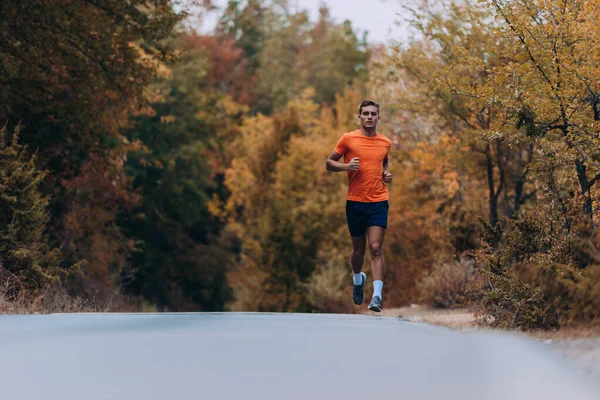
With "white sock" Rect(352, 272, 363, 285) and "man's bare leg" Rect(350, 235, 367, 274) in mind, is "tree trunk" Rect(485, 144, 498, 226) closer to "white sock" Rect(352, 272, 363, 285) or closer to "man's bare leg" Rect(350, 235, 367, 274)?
"white sock" Rect(352, 272, 363, 285)

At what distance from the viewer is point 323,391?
22.7ft

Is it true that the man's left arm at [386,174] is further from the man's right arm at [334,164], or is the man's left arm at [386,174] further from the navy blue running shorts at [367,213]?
the man's right arm at [334,164]

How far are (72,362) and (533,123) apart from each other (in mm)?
7483

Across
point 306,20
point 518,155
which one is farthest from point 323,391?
point 306,20

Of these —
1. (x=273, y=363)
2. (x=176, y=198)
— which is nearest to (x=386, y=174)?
(x=273, y=363)

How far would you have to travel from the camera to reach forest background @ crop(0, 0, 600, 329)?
13.3 m

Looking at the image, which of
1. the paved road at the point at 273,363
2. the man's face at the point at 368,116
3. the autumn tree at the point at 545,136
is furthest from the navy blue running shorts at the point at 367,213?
the paved road at the point at 273,363

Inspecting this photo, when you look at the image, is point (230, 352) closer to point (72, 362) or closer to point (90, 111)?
point (72, 362)

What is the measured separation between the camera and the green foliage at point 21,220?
56.2 ft

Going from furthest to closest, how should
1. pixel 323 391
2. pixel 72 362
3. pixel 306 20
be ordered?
pixel 306 20 → pixel 72 362 → pixel 323 391

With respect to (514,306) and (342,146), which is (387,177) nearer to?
(342,146)

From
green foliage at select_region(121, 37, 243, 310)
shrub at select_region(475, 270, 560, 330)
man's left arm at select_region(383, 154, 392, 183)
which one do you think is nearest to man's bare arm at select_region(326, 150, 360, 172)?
man's left arm at select_region(383, 154, 392, 183)

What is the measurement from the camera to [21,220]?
58.5 feet

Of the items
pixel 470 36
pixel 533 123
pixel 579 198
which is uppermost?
pixel 470 36
